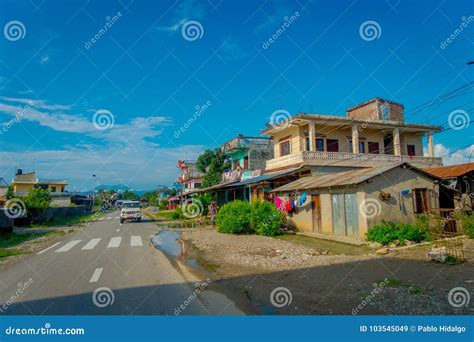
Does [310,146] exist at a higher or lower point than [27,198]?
higher

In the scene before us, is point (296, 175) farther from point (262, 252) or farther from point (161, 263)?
point (161, 263)

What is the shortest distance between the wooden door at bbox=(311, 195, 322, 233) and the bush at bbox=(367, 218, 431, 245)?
394 centimetres

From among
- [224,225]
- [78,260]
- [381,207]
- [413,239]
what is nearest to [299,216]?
[224,225]

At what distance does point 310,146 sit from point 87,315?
795 inches

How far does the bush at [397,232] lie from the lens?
40.4 feet

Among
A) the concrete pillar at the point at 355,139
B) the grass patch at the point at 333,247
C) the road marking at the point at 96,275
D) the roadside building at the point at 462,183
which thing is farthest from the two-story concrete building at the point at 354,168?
the road marking at the point at 96,275

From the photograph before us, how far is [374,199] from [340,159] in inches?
424

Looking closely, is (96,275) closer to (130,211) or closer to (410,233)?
(410,233)

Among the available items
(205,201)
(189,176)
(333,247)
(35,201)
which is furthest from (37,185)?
(333,247)

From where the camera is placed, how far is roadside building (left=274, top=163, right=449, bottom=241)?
13.5 m

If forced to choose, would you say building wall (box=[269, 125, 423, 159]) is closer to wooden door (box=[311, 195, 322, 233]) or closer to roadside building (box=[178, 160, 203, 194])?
wooden door (box=[311, 195, 322, 233])

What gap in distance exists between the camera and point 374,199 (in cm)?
1349

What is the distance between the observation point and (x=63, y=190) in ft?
230

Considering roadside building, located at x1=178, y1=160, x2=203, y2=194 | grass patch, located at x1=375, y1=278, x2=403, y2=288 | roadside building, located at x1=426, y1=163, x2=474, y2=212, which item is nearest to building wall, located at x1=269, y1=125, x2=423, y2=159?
roadside building, located at x1=426, y1=163, x2=474, y2=212
